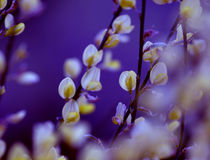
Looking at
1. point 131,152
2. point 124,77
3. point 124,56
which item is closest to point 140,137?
point 131,152

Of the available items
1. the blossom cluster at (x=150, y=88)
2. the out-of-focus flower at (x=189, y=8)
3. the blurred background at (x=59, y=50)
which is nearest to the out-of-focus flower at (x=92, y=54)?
the blossom cluster at (x=150, y=88)

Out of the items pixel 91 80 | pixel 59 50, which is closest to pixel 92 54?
pixel 91 80

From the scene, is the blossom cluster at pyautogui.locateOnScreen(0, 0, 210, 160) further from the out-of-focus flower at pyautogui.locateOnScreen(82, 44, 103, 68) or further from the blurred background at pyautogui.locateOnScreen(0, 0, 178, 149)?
the blurred background at pyautogui.locateOnScreen(0, 0, 178, 149)

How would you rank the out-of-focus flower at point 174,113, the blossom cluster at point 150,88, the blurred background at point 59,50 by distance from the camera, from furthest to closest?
the blurred background at point 59,50, the out-of-focus flower at point 174,113, the blossom cluster at point 150,88

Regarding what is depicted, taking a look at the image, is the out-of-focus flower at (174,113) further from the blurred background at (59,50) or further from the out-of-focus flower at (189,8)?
the blurred background at (59,50)

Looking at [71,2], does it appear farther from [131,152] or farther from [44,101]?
[131,152]

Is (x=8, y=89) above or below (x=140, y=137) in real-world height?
below
